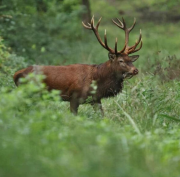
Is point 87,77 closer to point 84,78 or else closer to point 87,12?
point 84,78

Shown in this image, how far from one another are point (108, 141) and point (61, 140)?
1.96ft

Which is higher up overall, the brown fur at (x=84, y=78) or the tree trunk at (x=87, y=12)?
the tree trunk at (x=87, y=12)

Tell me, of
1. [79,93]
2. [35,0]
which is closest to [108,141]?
[79,93]

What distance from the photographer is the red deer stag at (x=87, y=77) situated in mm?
8953

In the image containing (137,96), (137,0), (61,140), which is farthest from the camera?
(137,0)

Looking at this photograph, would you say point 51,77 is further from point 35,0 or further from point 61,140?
point 35,0

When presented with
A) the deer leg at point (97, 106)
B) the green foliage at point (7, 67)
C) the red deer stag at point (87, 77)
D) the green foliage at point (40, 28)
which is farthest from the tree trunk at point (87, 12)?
the deer leg at point (97, 106)

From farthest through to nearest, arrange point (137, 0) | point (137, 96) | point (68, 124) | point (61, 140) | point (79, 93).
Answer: point (137, 0) < point (79, 93) < point (137, 96) < point (68, 124) < point (61, 140)

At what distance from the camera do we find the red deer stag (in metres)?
8.95

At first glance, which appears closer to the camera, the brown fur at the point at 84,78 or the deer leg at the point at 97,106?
the deer leg at the point at 97,106

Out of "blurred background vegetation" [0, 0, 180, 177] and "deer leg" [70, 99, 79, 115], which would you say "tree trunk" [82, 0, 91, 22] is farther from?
"deer leg" [70, 99, 79, 115]

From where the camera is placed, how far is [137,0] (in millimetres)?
30219

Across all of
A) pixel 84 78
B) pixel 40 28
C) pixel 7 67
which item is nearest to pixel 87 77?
pixel 84 78

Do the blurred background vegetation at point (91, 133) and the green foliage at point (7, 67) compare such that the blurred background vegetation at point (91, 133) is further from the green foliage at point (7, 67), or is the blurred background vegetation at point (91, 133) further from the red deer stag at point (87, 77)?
the red deer stag at point (87, 77)
